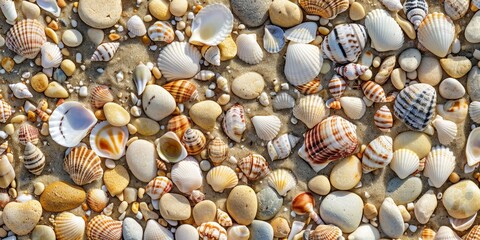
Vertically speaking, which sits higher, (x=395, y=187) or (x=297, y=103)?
(x=297, y=103)

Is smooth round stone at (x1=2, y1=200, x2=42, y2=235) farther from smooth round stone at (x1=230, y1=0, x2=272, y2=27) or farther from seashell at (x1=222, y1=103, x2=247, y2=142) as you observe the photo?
smooth round stone at (x1=230, y1=0, x2=272, y2=27)

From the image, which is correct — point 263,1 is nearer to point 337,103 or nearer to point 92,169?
point 337,103

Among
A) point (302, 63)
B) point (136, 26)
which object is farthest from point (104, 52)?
point (302, 63)

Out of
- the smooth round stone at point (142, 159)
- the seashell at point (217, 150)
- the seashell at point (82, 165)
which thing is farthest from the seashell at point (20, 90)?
the seashell at point (217, 150)

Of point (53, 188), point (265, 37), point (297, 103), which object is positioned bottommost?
point (53, 188)

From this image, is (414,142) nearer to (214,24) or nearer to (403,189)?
(403,189)

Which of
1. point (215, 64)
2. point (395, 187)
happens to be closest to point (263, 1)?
point (215, 64)

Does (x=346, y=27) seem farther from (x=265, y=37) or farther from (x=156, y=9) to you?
(x=156, y=9)
